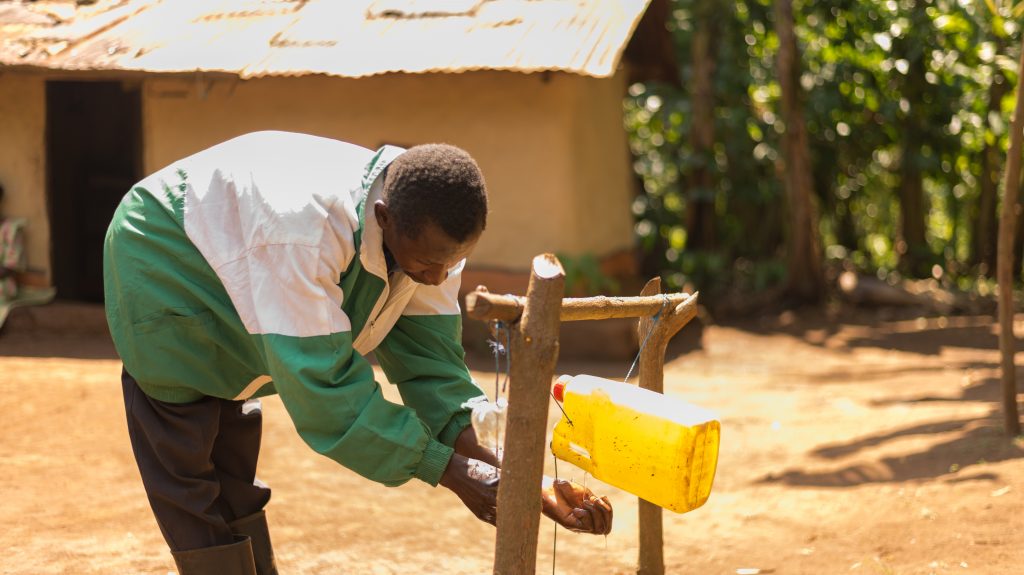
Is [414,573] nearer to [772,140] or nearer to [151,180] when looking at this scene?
[151,180]

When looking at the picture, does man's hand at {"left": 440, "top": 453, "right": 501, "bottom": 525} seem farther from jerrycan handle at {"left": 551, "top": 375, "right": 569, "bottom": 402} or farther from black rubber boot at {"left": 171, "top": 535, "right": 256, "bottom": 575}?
black rubber boot at {"left": 171, "top": 535, "right": 256, "bottom": 575}

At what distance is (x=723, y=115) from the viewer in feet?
35.3

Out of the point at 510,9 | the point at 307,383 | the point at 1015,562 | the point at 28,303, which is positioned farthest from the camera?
the point at 28,303

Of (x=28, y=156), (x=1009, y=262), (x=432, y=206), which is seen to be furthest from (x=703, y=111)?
(x=432, y=206)

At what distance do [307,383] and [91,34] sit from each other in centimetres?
681

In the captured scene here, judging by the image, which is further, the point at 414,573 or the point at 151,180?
the point at 414,573

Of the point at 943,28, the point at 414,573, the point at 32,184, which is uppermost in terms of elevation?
the point at 943,28

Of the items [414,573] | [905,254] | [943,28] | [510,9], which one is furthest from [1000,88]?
[414,573]

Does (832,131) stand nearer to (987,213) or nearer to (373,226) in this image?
(987,213)

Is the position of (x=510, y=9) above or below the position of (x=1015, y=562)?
above

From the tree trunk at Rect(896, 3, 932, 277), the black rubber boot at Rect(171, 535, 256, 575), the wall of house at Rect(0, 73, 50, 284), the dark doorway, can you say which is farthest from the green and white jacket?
the tree trunk at Rect(896, 3, 932, 277)

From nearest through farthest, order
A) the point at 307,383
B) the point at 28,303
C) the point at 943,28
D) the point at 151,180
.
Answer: the point at 307,383, the point at 151,180, the point at 28,303, the point at 943,28

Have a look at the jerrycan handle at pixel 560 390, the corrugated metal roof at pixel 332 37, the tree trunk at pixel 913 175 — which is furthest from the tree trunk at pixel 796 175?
the jerrycan handle at pixel 560 390

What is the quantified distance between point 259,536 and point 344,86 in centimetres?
584
